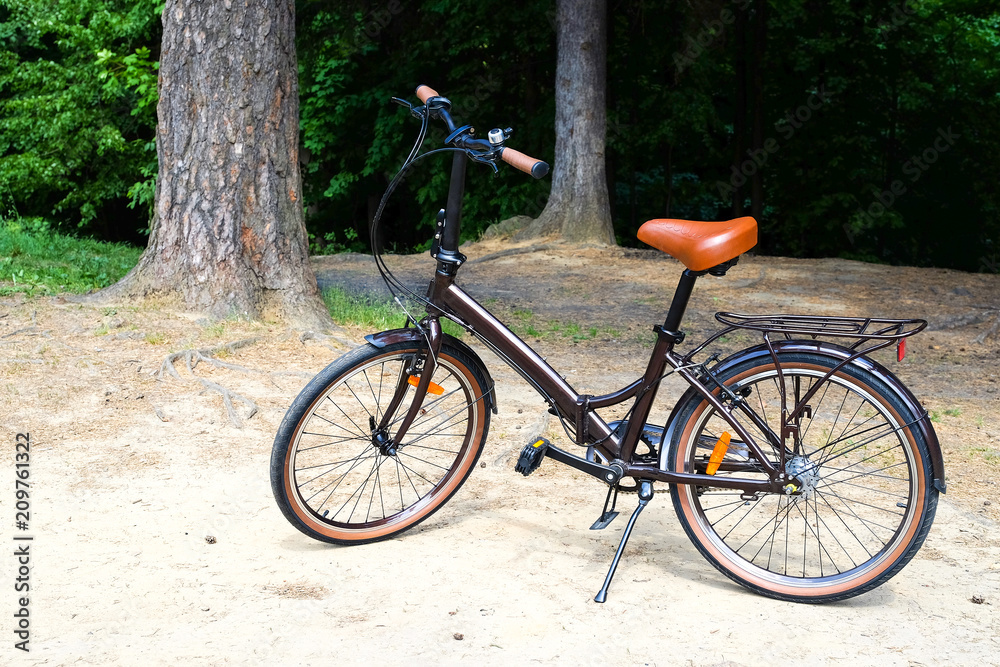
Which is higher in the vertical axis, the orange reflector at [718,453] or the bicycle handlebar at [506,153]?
the bicycle handlebar at [506,153]

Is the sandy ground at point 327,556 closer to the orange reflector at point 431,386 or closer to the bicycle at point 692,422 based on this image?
the bicycle at point 692,422

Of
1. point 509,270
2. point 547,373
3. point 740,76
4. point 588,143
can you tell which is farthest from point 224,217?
point 740,76

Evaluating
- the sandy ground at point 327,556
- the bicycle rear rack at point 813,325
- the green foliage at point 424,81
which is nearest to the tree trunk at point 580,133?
the green foliage at point 424,81

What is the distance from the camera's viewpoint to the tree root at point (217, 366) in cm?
476

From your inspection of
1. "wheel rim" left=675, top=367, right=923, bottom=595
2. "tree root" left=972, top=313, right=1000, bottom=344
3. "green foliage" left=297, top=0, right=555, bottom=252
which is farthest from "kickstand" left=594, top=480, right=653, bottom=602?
"green foliage" left=297, top=0, right=555, bottom=252

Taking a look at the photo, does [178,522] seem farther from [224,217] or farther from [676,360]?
[224,217]

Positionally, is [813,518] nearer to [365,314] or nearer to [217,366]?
[217,366]

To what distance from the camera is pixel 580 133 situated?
11812 mm

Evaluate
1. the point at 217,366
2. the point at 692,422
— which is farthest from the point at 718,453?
the point at 217,366

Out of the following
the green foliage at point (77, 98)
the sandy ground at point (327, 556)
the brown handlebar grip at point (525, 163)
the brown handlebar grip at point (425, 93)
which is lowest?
the sandy ground at point (327, 556)

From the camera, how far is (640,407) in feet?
10.3

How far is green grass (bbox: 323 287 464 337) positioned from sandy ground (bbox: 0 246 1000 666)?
2.61 ft

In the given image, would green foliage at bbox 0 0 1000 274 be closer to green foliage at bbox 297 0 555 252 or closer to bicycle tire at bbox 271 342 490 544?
green foliage at bbox 297 0 555 252

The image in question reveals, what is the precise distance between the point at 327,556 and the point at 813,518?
192 centimetres
